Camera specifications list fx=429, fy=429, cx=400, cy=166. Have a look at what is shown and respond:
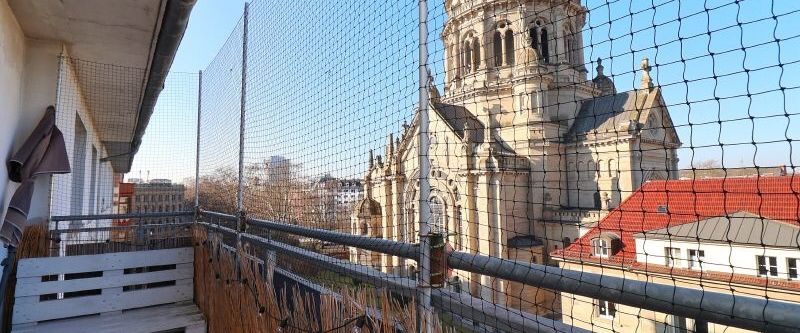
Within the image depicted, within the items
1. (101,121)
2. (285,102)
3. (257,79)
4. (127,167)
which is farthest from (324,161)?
(127,167)

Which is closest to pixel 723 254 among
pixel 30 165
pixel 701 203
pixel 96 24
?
pixel 701 203

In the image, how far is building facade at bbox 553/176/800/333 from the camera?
1197 millimetres

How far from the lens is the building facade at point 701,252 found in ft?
3.93

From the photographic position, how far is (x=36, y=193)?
4.50 m

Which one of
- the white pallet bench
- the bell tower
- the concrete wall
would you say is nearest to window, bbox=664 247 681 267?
the bell tower

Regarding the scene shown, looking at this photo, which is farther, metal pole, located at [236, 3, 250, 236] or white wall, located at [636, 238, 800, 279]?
white wall, located at [636, 238, 800, 279]

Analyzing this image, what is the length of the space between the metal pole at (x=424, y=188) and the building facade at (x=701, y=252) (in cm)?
46

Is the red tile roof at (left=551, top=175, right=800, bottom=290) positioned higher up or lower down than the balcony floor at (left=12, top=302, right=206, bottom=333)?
higher up

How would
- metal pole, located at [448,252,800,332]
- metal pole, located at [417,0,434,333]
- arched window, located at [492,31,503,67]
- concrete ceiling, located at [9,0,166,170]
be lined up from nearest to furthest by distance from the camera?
metal pole, located at [448,252,800,332]
metal pole, located at [417,0,434,333]
concrete ceiling, located at [9,0,166,170]
arched window, located at [492,31,503,67]

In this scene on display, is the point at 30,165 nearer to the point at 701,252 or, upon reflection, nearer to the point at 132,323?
the point at 132,323

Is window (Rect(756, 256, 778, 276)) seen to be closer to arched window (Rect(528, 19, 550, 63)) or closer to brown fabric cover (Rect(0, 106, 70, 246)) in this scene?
arched window (Rect(528, 19, 550, 63))

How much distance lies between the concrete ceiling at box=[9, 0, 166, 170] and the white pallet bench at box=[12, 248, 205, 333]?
2.21 metres

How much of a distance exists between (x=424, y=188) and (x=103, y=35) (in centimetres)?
451

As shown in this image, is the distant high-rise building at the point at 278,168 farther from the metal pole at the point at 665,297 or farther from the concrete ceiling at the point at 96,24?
the metal pole at the point at 665,297
